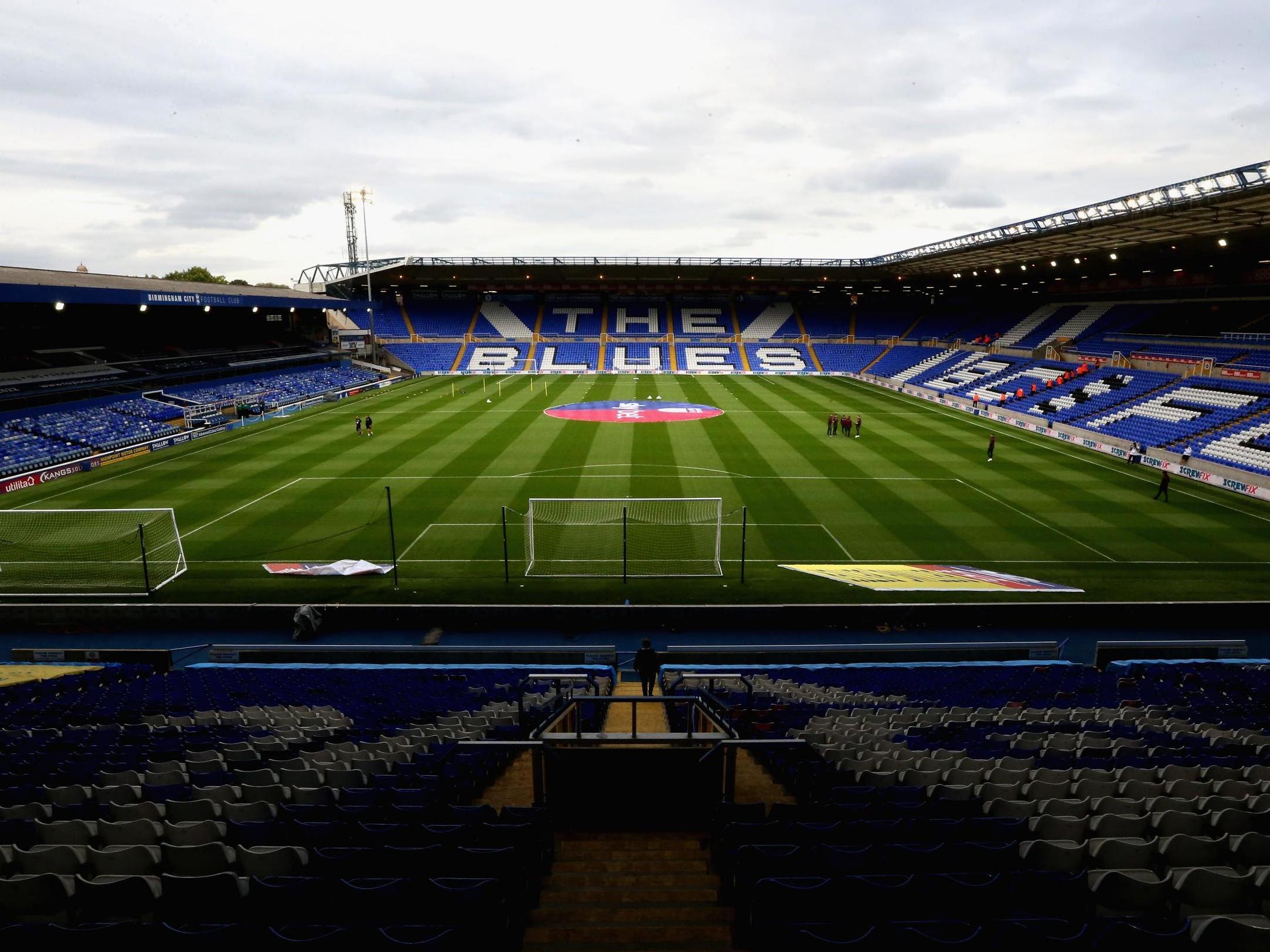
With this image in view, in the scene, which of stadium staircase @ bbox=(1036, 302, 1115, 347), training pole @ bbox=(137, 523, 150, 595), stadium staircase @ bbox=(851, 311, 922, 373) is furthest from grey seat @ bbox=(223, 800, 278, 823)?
stadium staircase @ bbox=(851, 311, 922, 373)

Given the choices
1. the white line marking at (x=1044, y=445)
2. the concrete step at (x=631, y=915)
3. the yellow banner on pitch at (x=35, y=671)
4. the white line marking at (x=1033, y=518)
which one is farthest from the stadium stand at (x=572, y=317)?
the concrete step at (x=631, y=915)

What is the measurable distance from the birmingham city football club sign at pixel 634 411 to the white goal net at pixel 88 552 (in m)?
24.9

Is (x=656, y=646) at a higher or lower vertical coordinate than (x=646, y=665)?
lower

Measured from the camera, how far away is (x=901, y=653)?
15938 mm

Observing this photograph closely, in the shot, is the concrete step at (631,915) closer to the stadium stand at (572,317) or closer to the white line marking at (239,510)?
the white line marking at (239,510)

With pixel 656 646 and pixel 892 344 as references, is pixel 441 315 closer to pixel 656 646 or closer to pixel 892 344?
pixel 892 344

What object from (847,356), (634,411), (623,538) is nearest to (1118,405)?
(634,411)

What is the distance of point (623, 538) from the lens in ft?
68.5

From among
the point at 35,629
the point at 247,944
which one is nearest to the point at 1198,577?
the point at 247,944

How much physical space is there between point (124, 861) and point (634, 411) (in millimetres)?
42620

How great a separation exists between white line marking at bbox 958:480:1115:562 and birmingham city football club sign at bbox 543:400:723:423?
61.0 ft

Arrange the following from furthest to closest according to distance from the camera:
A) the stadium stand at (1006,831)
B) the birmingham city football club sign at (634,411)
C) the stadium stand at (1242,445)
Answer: the birmingham city football club sign at (634,411) → the stadium stand at (1242,445) → the stadium stand at (1006,831)

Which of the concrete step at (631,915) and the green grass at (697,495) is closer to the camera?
the concrete step at (631,915)

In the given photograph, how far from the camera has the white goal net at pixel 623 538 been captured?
20.4 metres
